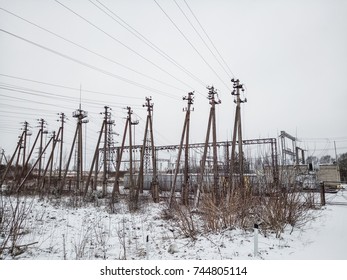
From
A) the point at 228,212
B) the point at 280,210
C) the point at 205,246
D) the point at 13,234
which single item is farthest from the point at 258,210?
the point at 13,234

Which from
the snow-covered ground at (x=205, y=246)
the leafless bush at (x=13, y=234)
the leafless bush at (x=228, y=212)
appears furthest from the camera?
the leafless bush at (x=228, y=212)

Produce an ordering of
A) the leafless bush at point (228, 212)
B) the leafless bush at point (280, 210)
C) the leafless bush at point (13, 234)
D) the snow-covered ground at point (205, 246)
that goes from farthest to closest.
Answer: the leafless bush at point (228, 212)
the leafless bush at point (280, 210)
the snow-covered ground at point (205, 246)
the leafless bush at point (13, 234)

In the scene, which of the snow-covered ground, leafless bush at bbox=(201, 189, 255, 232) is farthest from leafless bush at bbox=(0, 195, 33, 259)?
leafless bush at bbox=(201, 189, 255, 232)

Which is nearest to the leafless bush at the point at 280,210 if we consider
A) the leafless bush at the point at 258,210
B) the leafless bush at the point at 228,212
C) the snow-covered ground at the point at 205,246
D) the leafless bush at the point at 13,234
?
the leafless bush at the point at 258,210

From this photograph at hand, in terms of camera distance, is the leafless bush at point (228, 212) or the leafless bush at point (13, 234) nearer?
the leafless bush at point (13, 234)

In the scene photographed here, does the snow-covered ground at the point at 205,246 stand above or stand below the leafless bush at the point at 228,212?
below

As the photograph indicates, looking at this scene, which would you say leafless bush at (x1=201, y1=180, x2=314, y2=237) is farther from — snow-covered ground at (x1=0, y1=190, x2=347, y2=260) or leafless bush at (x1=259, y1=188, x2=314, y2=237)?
snow-covered ground at (x1=0, y1=190, x2=347, y2=260)

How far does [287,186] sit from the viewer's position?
764 cm

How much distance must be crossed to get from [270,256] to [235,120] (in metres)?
10.8

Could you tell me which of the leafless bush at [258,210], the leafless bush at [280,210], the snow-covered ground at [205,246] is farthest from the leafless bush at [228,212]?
the leafless bush at [280,210]

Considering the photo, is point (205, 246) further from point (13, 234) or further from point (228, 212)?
point (13, 234)

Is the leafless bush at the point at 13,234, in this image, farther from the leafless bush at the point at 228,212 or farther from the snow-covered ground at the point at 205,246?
the leafless bush at the point at 228,212
